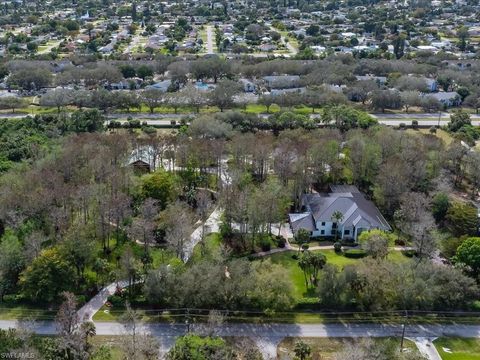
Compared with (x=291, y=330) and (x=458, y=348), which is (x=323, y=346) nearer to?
(x=291, y=330)

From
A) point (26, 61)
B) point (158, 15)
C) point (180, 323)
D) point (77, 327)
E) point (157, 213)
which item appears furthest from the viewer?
point (158, 15)

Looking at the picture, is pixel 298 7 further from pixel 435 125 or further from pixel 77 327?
pixel 77 327

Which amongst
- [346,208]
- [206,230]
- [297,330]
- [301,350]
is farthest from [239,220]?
[301,350]

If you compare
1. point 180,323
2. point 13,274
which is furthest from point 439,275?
point 13,274

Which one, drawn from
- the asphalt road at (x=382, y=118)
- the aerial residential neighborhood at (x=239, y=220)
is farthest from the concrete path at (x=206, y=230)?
the asphalt road at (x=382, y=118)

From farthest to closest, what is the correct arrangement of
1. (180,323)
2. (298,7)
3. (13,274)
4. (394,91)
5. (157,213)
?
(298,7)
(394,91)
(157,213)
(13,274)
(180,323)

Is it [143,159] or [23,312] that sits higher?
[143,159]

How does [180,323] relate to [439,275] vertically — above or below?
below
